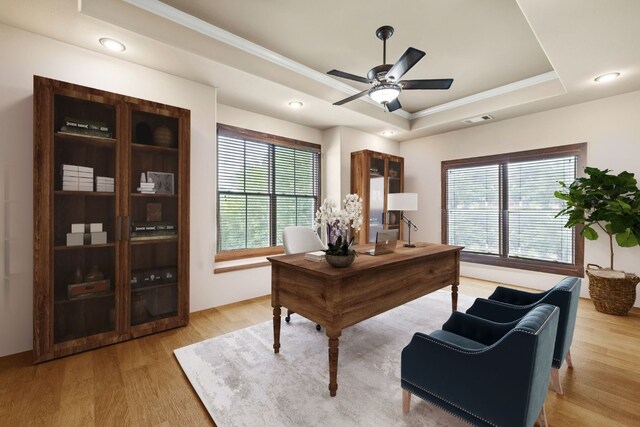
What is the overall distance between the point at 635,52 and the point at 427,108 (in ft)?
8.35

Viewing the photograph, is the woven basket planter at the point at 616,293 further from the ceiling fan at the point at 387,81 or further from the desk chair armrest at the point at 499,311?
the ceiling fan at the point at 387,81

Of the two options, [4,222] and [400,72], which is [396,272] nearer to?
[400,72]

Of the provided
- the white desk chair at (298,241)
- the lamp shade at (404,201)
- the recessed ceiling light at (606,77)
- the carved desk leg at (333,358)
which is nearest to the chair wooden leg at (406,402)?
the carved desk leg at (333,358)

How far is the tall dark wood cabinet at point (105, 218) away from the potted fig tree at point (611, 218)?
15.4 feet

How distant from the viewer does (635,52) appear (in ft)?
8.45

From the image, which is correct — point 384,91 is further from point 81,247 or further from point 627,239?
point 627,239

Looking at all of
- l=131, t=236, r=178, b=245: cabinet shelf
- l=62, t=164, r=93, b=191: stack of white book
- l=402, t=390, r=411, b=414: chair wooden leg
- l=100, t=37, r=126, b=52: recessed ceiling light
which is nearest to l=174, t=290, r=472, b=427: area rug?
l=402, t=390, r=411, b=414: chair wooden leg

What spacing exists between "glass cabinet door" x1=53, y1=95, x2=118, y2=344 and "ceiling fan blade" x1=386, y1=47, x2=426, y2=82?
250 centimetres

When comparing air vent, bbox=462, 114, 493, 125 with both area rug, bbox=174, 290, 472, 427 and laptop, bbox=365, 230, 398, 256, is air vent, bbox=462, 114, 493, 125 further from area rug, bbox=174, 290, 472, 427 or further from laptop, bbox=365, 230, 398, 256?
area rug, bbox=174, 290, 472, 427

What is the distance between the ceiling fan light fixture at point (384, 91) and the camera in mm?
2465

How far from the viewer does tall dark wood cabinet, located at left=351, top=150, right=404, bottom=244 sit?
4773mm

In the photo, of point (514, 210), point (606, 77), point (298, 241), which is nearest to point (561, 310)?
point (298, 241)

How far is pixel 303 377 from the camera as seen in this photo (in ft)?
6.82

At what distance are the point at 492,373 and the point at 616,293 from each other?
331 cm
